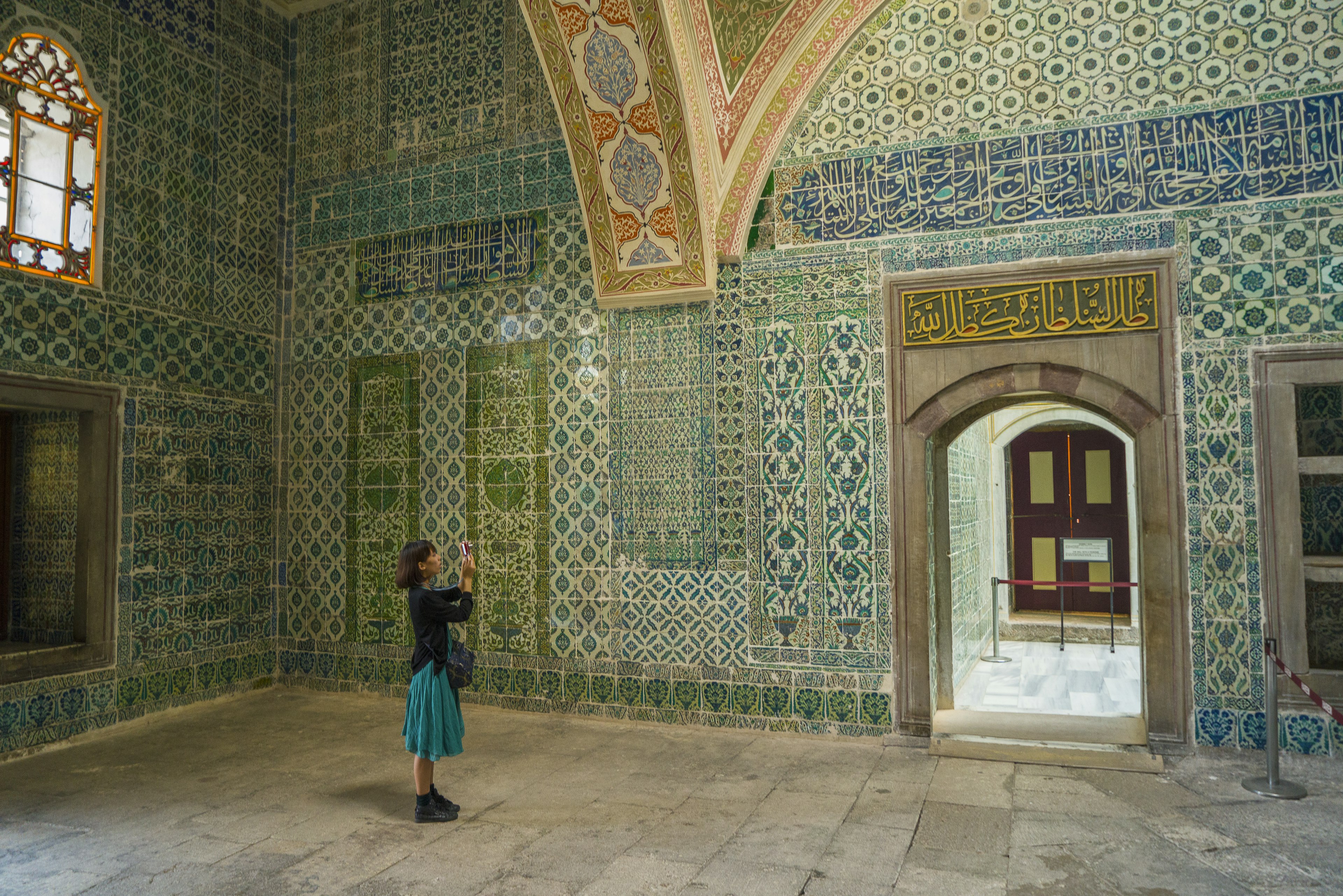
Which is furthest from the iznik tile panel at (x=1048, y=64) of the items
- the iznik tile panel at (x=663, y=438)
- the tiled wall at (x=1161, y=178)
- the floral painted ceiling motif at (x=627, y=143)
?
the iznik tile panel at (x=663, y=438)

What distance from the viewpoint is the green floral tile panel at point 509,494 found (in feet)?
18.8

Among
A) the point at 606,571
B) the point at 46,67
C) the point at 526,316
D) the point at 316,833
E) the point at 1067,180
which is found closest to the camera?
the point at 316,833

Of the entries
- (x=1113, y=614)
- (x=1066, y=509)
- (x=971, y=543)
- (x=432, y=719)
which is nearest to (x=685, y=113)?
(x=432, y=719)

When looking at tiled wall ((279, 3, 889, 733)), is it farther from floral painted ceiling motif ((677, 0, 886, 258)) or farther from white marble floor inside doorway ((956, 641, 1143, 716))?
white marble floor inside doorway ((956, 641, 1143, 716))

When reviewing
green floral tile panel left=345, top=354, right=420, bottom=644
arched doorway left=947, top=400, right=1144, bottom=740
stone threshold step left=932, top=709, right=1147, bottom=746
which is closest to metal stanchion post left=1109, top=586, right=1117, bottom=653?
arched doorway left=947, top=400, right=1144, bottom=740

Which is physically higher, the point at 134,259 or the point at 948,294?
the point at 134,259

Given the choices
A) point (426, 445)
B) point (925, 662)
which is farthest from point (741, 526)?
point (426, 445)

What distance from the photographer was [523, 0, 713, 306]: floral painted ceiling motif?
5020mm

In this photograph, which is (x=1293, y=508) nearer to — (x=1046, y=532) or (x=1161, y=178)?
(x=1161, y=178)

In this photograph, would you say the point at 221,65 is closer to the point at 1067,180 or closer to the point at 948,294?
the point at 948,294

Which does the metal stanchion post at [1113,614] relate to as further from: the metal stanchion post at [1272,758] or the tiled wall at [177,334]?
the tiled wall at [177,334]

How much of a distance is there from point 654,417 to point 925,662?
2.09m

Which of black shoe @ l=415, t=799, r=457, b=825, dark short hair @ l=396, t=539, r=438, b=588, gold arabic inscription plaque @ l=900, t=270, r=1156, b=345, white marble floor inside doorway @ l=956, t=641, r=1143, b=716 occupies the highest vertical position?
gold arabic inscription plaque @ l=900, t=270, r=1156, b=345

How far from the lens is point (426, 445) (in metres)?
6.10
